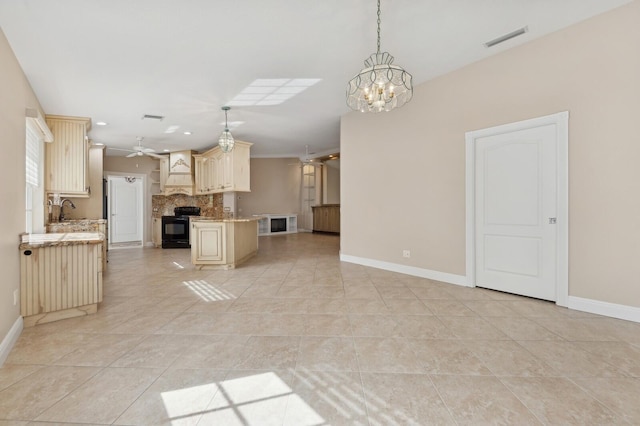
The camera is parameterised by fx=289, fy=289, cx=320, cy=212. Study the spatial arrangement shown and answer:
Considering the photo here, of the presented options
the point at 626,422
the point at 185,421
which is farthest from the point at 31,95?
the point at 626,422

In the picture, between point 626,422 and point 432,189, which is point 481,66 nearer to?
point 432,189

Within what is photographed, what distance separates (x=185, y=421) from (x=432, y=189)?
3.69 meters

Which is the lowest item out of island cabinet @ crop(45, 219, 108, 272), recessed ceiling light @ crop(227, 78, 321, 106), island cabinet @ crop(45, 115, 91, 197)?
island cabinet @ crop(45, 219, 108, 272)

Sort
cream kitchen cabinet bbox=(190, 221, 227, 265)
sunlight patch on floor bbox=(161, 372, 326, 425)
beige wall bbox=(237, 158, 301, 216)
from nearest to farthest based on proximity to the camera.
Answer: sunlight patch on floor bbox=(161, 372, 326, 425), cream kitchen cabinet bbox=(190, 221, 227, 265), beige wall bbox=(237, 158, 301, 216)

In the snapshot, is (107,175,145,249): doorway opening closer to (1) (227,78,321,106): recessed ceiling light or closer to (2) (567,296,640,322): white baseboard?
(1) (227,78,321,106): recessed ceiling light

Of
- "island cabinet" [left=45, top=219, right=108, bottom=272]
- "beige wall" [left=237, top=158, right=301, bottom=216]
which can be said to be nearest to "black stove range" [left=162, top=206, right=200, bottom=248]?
"beige wall" [left=237, top=158, right=301, bottom=216]

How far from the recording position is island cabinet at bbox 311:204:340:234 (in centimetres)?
1011

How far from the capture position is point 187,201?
8320 mm

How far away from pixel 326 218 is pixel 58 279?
26.7 feet

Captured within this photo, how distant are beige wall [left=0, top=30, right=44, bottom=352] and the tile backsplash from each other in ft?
17.5

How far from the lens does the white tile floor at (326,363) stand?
1451 mm

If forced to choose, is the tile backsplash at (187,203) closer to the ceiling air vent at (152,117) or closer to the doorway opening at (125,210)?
the doorway opening at (125,210)

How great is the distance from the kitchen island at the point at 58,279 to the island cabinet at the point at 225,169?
3.86 m

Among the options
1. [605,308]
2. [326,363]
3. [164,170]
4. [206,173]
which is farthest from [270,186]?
[605,308]
